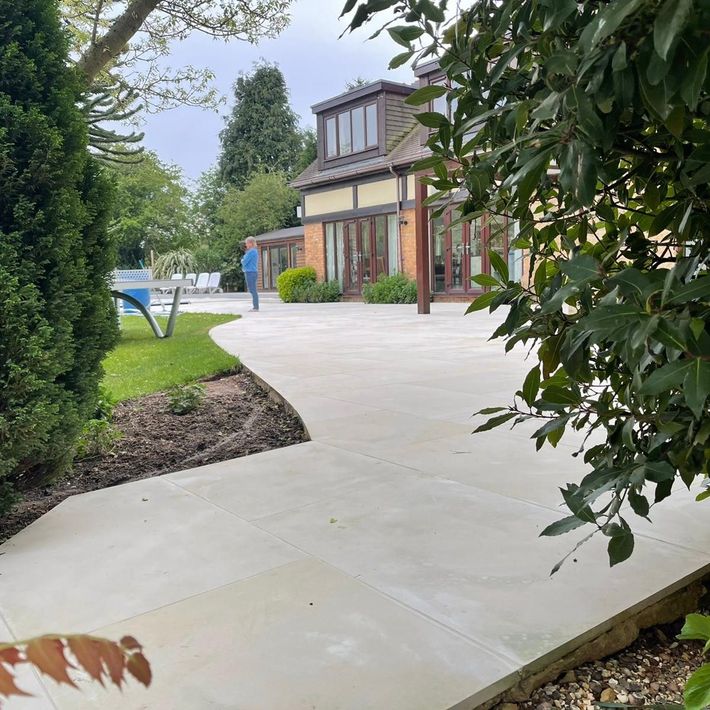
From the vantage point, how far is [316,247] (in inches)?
836

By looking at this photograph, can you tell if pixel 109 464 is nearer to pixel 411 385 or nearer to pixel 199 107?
pixel 411 385

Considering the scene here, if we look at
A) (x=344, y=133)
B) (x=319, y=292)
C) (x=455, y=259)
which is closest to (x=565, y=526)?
(x=455, y=259)

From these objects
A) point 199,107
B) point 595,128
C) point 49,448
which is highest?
point 199,107

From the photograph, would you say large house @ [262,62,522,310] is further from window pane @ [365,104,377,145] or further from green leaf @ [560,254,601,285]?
green leaf @ [560,254,601,285]

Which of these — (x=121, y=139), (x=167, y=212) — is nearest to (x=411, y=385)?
(x=121, y=139)

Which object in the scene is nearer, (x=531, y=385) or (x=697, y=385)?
(x=697, y=385)

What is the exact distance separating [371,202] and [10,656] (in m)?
19.2

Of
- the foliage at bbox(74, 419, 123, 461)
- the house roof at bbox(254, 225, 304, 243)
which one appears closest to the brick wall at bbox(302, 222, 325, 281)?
the house roof at bbox(254, 225, 304, 243)

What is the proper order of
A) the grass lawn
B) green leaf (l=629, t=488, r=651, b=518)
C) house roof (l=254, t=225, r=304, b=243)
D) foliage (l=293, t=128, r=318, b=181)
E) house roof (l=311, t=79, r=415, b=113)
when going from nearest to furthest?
1. green leaf (l=629, t=488, r=651, b=518)
2. the grass lawn
3. house roof (l=311, t=79, r=415, b=113)
4. house roof (l=254, t=225, r=304, b=243)
5. foliage (l=293, t=128, r=318, b=181)

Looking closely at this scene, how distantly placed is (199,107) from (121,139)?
7.06 feet

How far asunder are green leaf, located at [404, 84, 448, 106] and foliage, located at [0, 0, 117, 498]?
5.46 feet

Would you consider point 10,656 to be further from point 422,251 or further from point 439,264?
point 439,264

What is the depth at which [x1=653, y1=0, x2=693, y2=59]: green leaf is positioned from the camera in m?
0.70

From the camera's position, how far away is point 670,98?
0.83 meters
